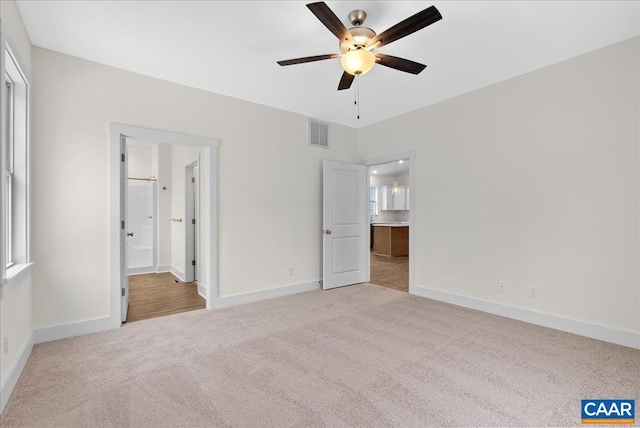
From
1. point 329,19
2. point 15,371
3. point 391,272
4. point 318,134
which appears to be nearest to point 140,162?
point 318,134

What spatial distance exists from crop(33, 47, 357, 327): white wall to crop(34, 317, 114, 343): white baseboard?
5cm

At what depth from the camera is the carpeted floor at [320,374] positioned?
1.76 metres

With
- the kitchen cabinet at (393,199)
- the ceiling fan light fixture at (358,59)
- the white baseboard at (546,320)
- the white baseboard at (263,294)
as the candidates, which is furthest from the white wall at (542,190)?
the kitchen cabinet at (393,199)

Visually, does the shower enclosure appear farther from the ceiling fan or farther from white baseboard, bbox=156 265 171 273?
the ceiling fan

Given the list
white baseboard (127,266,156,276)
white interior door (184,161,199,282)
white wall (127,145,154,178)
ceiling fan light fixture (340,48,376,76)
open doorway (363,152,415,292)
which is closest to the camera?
ceiling fan light fixture (340,48,376,76)

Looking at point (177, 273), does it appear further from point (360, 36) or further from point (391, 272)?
point (360, 36)

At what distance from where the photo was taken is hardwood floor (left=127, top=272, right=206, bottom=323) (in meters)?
3.65

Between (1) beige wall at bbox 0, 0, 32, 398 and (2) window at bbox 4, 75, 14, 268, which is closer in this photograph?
(1) beige wall at bbox 0, 0, 32, 398

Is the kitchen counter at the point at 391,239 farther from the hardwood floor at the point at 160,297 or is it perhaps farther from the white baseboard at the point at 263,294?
the hardwood floor at the point at 160,297

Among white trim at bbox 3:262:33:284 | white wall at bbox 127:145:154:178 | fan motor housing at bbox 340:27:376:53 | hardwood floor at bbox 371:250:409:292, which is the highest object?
fan motor housing at bbox 340:27:376:53

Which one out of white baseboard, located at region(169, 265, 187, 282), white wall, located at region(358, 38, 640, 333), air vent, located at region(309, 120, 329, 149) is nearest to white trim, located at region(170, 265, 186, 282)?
white baseboard, located at region(169, 265, 187, 282)

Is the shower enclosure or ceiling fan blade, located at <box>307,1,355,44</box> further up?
ceiling fan blade, located at <box>307,1,355,44</box>

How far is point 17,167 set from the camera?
2480 mm

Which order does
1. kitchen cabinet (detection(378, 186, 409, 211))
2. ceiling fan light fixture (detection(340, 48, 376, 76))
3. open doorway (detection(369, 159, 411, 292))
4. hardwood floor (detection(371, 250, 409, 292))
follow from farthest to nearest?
kitchen cabinet (detection(378, 186, 409, 211)) → open doorway (detection(369, 159, 411, 292)) → hardwood floor (detection(371, 250, 409, 292)) → ceiling fan light fixture (detection(340, 48, 376, 76))
